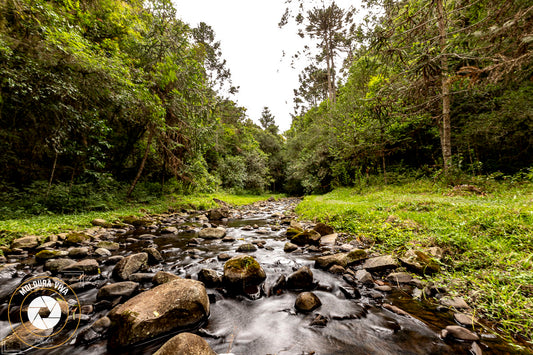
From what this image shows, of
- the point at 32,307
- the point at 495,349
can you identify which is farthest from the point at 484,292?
the point at 32,307

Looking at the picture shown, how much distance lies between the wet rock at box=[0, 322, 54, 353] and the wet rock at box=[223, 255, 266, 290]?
1.92m

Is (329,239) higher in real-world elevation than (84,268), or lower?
lower

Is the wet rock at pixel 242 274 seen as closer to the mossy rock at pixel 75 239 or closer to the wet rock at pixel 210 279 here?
the wet rock at pixel 210 279

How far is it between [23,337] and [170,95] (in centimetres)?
1025

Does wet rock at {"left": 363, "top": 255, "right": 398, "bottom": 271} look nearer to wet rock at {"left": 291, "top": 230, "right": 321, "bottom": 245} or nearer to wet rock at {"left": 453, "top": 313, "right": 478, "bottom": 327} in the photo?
wet rock at {"left": 453, "top": 313, "right": 478, "bottom": 327}

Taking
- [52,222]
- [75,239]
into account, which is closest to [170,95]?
[52,222]

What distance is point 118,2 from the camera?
9305 millimetres

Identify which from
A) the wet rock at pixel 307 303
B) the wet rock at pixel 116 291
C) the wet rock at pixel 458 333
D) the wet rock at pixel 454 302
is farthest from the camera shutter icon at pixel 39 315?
the wet rock at pixel 454 302

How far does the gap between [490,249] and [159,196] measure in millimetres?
14112

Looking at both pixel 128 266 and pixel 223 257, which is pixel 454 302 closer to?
pixel 223 257

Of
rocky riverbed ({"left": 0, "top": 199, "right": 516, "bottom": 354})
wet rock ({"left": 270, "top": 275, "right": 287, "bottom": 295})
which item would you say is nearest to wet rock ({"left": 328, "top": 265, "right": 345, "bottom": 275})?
rocky riverbed ({"left": 0, "top": 199, "right": 516, "bottom": 354})

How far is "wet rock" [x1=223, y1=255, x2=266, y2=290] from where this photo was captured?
2941mm

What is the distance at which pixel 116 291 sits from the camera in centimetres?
259

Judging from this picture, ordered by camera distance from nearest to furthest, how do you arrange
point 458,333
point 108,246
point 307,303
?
point 458,333
point 307,303
point 108,246
